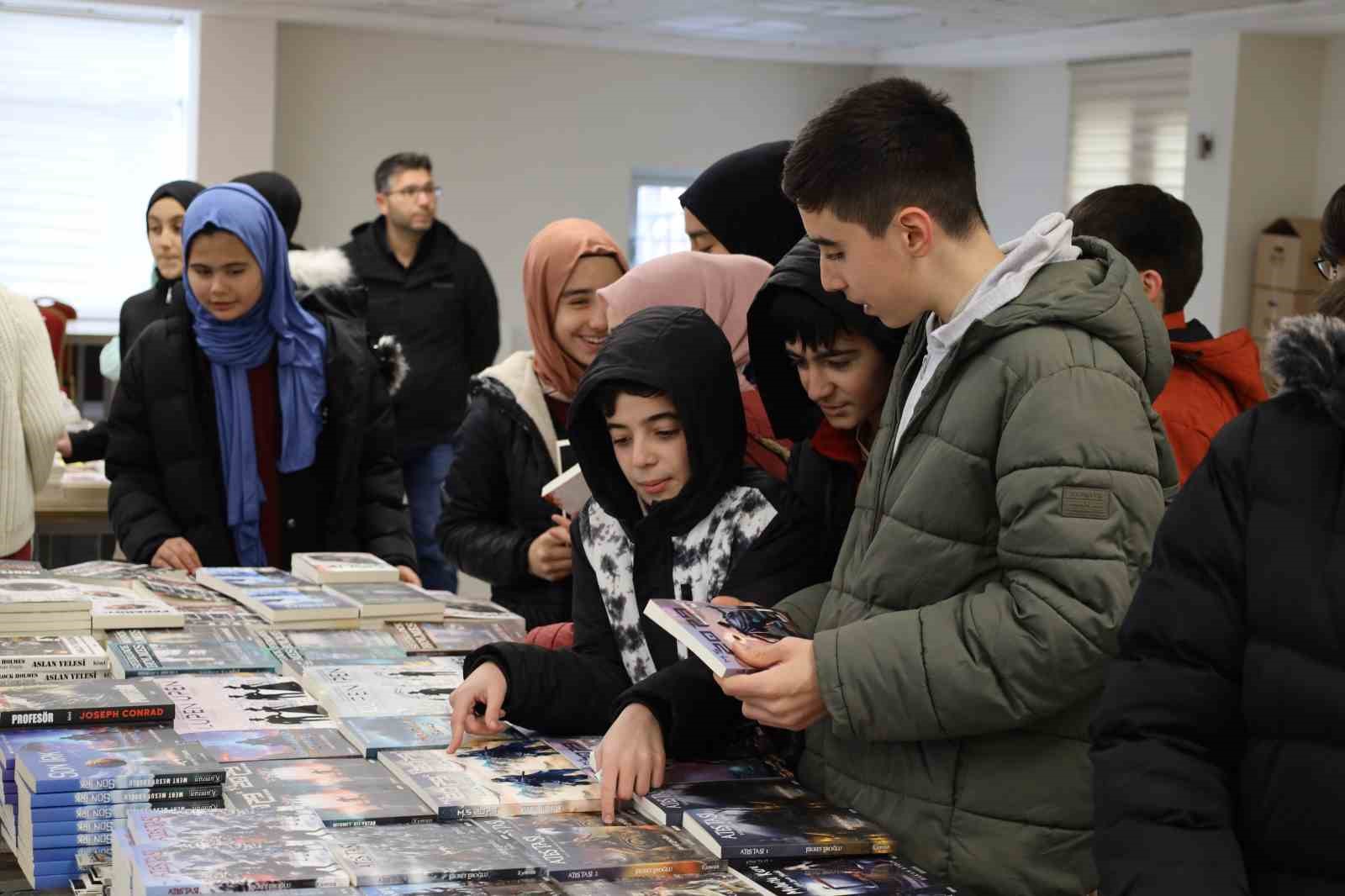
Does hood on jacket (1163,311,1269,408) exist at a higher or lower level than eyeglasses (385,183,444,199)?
lower

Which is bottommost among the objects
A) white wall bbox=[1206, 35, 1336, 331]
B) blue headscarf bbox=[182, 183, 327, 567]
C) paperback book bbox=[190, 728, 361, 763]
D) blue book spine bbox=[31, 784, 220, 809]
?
blue book spine bbox=[31, 784, 220, 809]

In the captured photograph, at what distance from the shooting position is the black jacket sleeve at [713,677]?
2156mm

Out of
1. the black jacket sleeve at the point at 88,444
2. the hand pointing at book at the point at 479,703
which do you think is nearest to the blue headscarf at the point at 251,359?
the black jacket sleeve at the point at 88,444

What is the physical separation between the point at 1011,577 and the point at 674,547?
0.70 m

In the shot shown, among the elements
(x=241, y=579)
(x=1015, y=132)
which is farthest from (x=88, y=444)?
(x=1015, y=132)

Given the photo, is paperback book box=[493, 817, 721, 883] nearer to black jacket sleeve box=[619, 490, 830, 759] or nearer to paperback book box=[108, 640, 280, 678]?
black jacket sleeve box=[619, 490, 830, 759]

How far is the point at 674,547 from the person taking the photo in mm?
2377

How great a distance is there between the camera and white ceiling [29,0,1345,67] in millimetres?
8859

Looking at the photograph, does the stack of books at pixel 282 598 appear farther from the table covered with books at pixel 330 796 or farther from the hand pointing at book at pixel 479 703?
the hand pointing at book at pixel 479 703

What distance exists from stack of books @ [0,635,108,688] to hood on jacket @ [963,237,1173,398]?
163cm

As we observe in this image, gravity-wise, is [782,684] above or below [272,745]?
above

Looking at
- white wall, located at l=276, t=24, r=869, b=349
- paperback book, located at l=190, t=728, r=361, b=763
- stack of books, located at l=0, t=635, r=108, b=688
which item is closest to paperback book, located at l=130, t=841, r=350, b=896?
paperback book, located at l=190, t=728, r=361, b=763

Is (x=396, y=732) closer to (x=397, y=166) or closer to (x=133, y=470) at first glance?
(x=133, y=470)

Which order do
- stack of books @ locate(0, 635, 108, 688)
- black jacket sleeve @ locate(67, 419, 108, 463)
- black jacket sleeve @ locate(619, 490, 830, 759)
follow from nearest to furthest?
black jacket sleeve @ locate(619, 490, 830, 759), stack of books @ locate(0, 635, 108, 688), black jacket sleeve @ locate(67, 419, 108, 463)
